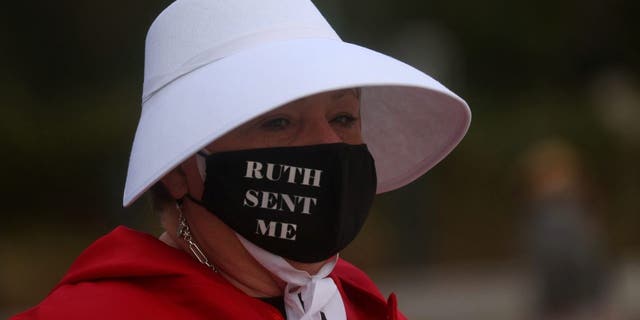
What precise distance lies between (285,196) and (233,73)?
1.04 feet

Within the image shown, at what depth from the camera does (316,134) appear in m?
2.71

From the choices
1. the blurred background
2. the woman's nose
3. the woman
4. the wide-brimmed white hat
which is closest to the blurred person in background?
the blurred background

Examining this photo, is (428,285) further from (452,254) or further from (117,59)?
(117,59)

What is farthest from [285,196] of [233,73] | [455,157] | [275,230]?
[455,157]

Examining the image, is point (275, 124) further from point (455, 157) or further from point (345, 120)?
point (455, 157)

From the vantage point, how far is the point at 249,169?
2.64 meters

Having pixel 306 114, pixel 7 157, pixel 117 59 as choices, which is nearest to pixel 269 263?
pixel 306 114

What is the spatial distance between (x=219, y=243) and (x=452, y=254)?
14757 millimetres

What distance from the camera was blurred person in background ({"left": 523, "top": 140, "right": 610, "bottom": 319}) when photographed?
29.9 ft

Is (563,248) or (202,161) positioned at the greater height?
(563,248)

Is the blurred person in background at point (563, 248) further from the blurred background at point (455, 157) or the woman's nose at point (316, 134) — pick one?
the woman's nose at point (316, 134)

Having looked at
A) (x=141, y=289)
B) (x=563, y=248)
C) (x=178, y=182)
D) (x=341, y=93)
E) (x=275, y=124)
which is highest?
(x=563, y=248)

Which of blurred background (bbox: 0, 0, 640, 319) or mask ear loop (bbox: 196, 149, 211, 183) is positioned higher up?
blurred background (bbox: 0, 0, 640, 319)

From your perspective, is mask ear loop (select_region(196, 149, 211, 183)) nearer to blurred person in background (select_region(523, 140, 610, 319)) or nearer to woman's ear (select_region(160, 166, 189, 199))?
woman's ear (select_region(160, 166, 189, 199))
